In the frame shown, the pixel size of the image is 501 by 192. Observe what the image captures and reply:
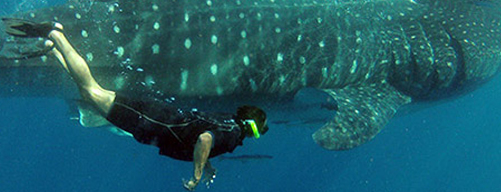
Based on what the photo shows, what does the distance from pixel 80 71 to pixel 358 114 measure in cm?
374

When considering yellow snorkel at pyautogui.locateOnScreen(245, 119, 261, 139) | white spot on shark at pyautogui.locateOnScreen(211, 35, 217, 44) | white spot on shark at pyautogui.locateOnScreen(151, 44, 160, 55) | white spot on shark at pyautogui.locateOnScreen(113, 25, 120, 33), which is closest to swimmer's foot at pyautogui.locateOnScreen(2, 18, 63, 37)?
white spot on shark at pyautogui.locateOnScreen(113, 25, 120, 33)

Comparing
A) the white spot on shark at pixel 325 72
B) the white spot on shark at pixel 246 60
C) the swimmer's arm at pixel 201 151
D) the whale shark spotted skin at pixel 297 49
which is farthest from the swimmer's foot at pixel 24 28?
the white spot on shark at pixel 325 72

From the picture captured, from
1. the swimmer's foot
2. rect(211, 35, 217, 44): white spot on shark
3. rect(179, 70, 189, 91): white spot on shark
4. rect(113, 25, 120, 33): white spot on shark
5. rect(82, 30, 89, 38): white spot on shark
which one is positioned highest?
the swimmer's foot

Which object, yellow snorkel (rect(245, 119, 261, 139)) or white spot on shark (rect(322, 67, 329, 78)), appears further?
white spot on shark (rect(322, 67, 329, 78))

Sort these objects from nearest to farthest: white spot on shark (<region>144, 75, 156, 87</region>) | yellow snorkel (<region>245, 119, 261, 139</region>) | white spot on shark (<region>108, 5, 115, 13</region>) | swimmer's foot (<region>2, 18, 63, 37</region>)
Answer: yellow snorkel (<region>245, 119, 261, 139</region>)
swimmer's foot (<region>2, 18, 63, 37</region>)
white spot on shark (<region>108, 5, 115, 13</region>)
white spot on shark (<region>144, 75, 156, 87</region>)

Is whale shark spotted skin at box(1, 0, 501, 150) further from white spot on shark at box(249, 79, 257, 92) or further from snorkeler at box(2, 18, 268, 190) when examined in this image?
snorkeler at box(2, 18, 268, 190)

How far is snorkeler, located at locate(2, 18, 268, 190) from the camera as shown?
3.55 metres

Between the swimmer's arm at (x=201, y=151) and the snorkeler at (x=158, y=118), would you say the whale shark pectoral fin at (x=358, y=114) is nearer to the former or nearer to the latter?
the snorkeler at (x=158, y=118)

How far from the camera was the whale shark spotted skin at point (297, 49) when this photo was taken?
15.1 feet

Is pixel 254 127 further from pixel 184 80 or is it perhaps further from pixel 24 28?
pixel 24 28

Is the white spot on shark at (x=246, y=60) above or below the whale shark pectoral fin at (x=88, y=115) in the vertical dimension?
above

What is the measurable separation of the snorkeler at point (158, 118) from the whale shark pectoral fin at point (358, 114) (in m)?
1.98

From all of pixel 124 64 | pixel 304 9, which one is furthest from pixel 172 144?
pixel 304 9

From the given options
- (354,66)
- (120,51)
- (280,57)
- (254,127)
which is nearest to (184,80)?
(120,51)
